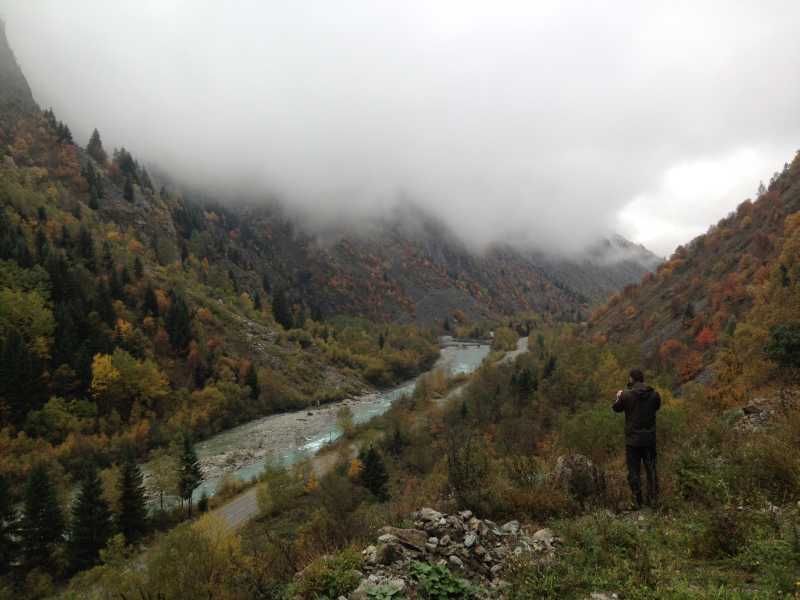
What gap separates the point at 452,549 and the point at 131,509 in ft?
151

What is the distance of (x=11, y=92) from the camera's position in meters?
139

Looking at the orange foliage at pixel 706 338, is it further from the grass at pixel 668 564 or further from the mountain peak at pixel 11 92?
the mountain peak at pixel 11 92

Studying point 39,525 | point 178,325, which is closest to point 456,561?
point 39,525

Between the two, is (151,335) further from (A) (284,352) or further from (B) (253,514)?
(B) (253,514)

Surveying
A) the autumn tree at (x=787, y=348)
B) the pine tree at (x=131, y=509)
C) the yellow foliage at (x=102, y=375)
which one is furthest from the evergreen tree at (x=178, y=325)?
the autumn tree at (x=787, y=348)

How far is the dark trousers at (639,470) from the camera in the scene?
364 inches

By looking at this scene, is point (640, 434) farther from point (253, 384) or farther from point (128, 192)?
point (128, 192)

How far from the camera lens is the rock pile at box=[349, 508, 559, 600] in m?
6.91

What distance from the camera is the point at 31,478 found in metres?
41.1

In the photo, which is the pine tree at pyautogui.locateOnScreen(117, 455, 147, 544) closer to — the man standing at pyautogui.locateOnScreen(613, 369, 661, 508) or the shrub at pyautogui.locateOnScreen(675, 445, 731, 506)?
the man standing at pyautogui.locateOnScreen(613, 369, 661, 508)

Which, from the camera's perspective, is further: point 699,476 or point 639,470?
point 639,470

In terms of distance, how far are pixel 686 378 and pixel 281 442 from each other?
55992mm

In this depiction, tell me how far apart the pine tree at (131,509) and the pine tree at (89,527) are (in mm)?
2224

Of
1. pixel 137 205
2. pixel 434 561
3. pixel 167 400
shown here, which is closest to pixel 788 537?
pixel 434 561
